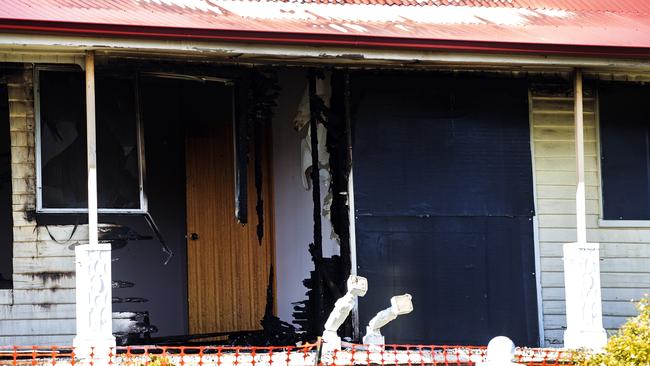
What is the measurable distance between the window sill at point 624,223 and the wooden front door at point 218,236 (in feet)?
11.4

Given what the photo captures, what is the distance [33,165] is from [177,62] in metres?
1.61

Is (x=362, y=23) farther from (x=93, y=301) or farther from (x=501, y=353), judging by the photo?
(x=501, y=353)

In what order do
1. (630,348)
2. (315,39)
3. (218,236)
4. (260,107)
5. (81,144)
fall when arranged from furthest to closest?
(218,236) → (260,107) → (81,144) → (315,39) → (630,348)

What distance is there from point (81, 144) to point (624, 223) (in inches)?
213

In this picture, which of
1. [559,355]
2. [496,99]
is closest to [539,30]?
[496,99]

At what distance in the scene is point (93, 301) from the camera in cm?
1084

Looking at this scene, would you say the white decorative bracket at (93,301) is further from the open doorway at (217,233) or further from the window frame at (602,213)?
the window frame at (602,213)

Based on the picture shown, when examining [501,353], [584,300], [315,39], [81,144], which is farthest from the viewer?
[81,144]

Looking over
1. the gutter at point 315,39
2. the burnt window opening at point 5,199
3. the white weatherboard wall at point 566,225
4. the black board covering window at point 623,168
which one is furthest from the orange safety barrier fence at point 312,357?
the gutter at point 315,39

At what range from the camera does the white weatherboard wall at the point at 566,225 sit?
13.0 meters

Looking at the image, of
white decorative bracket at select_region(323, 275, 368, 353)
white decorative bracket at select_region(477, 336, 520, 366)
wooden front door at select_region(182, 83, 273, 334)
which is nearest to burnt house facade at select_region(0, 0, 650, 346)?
wooden front door at select_region(182, 83, 273, 334)

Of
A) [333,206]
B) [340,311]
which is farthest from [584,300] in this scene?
[333,206]

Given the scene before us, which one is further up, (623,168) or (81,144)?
(81,144)

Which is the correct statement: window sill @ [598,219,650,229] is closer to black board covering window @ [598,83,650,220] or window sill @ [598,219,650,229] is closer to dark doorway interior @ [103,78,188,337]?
black board covering window @ [598,83,650,220]
